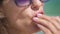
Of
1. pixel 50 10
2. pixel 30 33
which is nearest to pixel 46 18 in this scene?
pixel 30 33

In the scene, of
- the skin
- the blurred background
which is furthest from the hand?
the blurred background

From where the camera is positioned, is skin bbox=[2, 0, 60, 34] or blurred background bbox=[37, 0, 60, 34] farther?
blurred background bbox=[37, 0, 60, 34]

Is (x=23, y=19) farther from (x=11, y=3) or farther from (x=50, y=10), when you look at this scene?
(x=50, y=10)

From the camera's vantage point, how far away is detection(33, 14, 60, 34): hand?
638 millimetres

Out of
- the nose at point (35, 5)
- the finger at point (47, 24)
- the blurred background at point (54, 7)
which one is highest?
the nose at point (35, 5)

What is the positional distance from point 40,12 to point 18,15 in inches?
3.5

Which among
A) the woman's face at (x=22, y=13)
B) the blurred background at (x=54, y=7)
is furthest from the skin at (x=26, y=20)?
the blurred background at (x=54, y=7)

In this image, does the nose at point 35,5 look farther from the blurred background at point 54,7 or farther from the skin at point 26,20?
the blurred background at point 54,7

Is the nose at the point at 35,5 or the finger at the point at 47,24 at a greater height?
the nose at the point at 35,5

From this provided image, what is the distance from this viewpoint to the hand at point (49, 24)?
638 mm

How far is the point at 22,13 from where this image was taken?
70 cm

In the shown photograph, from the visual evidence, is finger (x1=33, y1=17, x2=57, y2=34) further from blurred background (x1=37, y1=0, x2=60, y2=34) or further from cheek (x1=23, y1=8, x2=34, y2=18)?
blurred background (x1=37, y1=0, x2=60, y2=34)

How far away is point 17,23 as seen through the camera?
72 cm

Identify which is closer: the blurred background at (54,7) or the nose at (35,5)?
the nose at (35,5)
